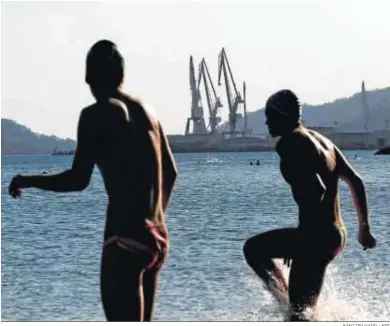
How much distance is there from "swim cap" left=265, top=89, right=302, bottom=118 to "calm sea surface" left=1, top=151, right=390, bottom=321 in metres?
1.46

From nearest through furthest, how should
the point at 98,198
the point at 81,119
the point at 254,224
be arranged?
the point at 81,119
the point at 254,224
the point at 98,198

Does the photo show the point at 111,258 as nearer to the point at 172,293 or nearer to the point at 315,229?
the point at 315,229

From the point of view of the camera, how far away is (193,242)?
35.0 m

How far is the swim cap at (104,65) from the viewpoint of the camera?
6605 millimetres

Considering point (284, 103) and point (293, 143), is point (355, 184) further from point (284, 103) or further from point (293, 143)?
point (284, 103)

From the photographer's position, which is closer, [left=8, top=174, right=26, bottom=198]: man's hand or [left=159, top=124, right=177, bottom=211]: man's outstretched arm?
[left=8, top=174, right=26, bottom=198]: man's hand

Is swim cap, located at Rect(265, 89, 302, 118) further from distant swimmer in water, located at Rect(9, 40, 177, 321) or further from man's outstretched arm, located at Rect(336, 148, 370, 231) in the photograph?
distant swimmer in water, located at Rect(9, 40, 177, 321)

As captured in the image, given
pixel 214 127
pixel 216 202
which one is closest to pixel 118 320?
pixel 216 202

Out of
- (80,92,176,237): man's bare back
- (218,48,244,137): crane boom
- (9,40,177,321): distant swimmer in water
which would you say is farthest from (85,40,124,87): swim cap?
(218,48,244,137): crane boom

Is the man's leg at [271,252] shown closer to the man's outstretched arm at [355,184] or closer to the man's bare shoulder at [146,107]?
the man's outstretched arm at [355,184]

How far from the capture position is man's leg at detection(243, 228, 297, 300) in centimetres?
790

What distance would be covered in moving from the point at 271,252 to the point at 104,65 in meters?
1.95

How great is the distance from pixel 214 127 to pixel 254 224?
146 metres

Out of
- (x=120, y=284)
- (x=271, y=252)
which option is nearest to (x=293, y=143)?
(x=271, y=252)
